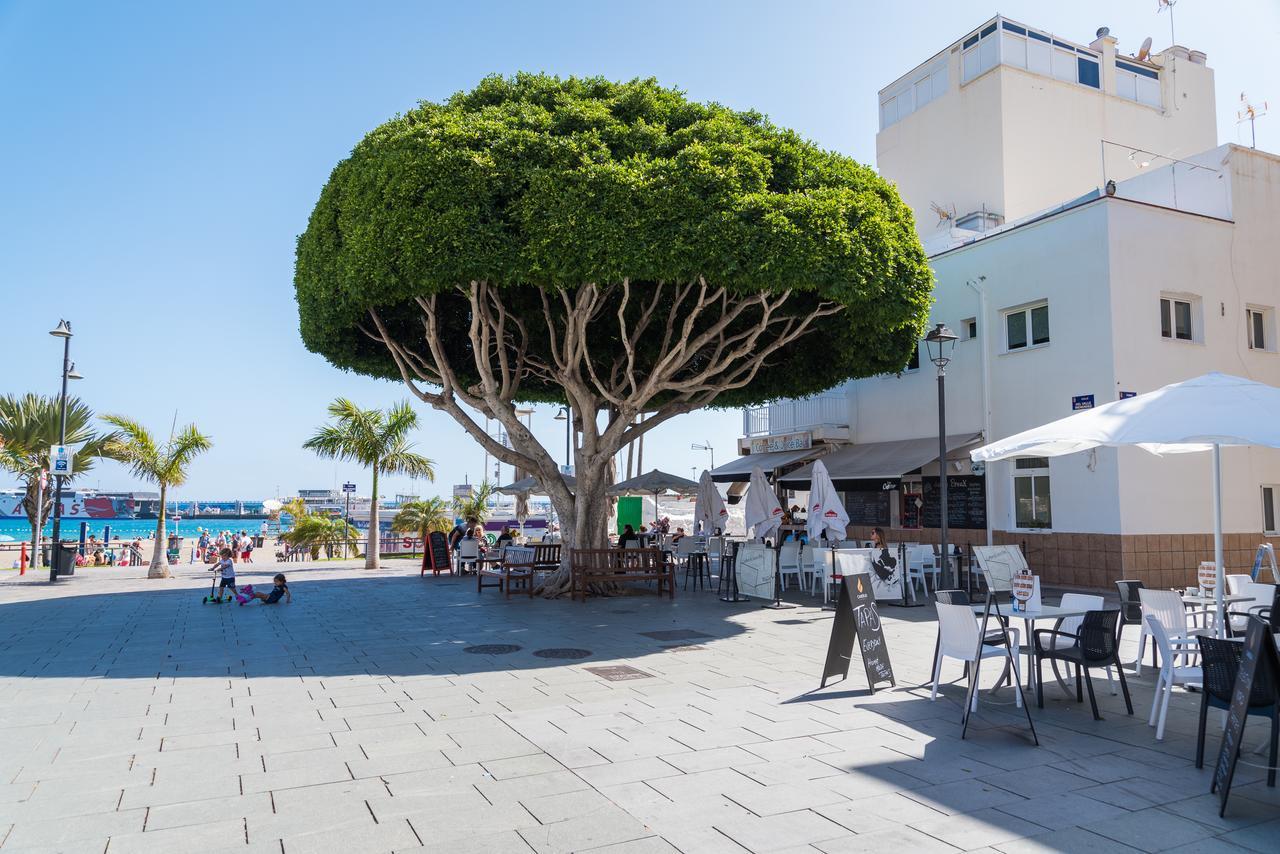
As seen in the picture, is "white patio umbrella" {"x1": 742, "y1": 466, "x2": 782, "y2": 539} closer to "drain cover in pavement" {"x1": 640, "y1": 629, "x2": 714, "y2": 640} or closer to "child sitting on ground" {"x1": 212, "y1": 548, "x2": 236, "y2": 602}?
"drain cover in pavement" {"x1": 640, "y1": 629, "x2": 714, "y2": 640}

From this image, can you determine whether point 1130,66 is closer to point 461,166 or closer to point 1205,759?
point 461,166

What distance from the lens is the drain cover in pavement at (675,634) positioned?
11320 millimetres

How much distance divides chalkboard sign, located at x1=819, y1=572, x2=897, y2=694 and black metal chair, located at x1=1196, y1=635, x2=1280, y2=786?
277cm

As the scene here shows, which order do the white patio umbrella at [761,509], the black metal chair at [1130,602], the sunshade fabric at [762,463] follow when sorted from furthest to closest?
1. the sunshade fabric at [762,463]
2. the white patio umbrella at [761,509]
3. the black metal chair at [1130,602]

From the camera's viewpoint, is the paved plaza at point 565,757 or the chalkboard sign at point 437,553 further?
the chalkboard sign at point 437,553

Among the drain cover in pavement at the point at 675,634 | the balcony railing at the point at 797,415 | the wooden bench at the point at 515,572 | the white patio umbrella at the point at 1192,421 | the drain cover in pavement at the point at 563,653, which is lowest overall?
the drain cover in pavement at the point at 675,634

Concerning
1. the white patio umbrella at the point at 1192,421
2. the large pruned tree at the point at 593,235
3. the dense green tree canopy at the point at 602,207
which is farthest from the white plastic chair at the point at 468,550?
the white patio umbrella at the point at 1192,421

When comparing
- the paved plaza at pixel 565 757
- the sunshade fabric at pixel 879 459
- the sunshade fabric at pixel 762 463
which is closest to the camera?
the paved plaza at pixel 565 757

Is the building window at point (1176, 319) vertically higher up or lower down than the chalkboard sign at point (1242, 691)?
higher up

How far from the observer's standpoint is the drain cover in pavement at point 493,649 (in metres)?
10.0

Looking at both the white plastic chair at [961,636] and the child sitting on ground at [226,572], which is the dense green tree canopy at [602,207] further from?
the white plastic chair at [961,636]

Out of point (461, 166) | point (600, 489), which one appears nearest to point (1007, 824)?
point (461, 166)

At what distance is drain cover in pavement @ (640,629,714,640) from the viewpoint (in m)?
11.3

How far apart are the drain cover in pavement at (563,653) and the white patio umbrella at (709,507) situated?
347 inches
